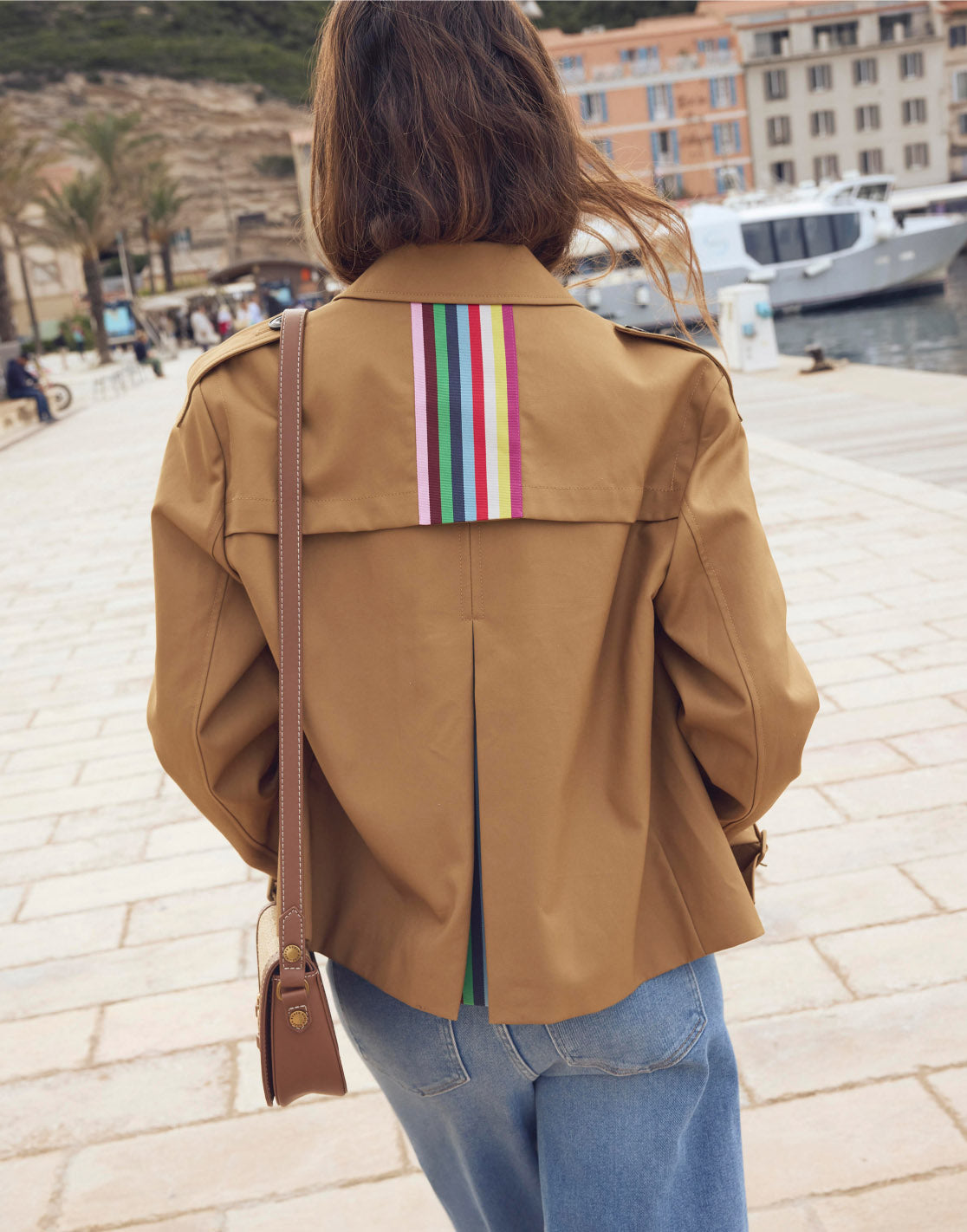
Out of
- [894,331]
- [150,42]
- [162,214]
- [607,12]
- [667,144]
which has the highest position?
[150,42]

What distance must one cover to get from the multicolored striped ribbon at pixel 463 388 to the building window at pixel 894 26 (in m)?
79.5

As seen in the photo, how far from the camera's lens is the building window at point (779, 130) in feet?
227

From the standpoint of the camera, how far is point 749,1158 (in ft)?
6.89

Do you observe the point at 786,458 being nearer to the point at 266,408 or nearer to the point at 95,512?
the point at 95,512

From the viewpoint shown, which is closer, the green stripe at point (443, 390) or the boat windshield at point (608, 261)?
the green stripe at point (443, 390)

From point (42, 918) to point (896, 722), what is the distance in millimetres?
2722

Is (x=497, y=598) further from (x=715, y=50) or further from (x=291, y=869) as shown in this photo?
(x=715, y=50)

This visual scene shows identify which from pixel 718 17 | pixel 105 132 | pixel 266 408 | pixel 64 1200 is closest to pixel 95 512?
pixel 64 1200

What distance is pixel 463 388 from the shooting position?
112cm

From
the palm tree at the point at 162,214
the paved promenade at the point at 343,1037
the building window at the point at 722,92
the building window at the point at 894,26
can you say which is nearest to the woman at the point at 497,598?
the paved promenade at the point at 343,1037

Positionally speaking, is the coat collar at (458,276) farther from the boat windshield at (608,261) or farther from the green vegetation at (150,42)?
the green vegetation at (150,42)

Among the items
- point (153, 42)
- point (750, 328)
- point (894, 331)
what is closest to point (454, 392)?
point (750, 328)

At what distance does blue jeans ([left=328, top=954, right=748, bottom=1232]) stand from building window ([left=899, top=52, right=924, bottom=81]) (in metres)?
79.2

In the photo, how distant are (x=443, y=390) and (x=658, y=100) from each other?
71.6 metres
